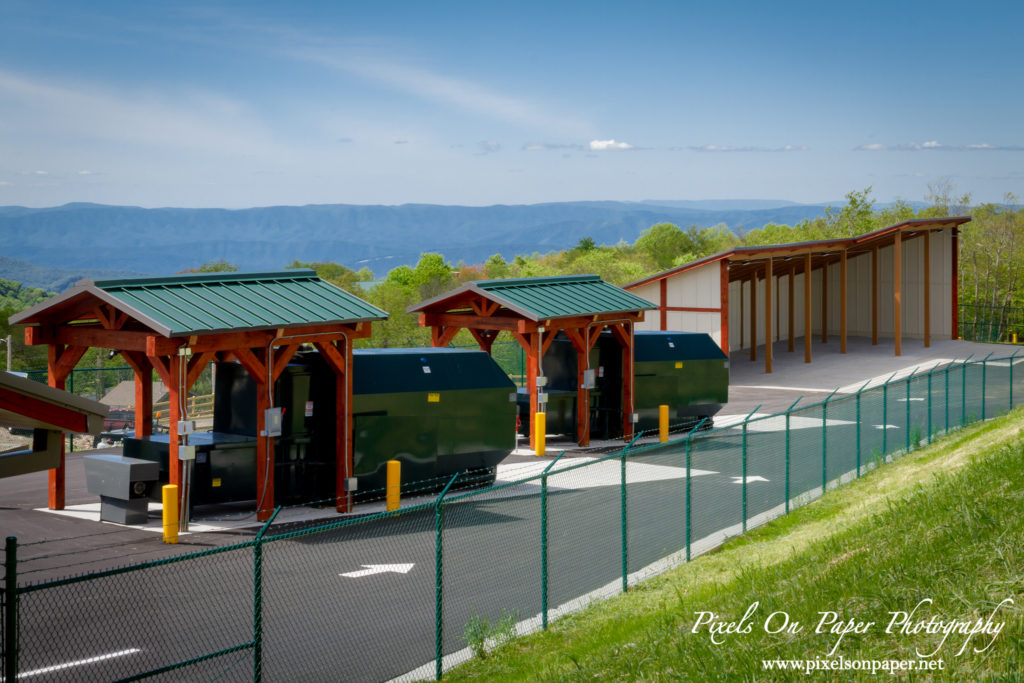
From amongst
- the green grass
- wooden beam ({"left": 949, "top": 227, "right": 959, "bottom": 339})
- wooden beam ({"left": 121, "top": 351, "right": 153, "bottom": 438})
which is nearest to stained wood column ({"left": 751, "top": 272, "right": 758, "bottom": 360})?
wooden beam ({"left": 949, "top": 227, "right": 959, "bottom": 339})

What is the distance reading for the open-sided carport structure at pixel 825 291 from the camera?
140ft

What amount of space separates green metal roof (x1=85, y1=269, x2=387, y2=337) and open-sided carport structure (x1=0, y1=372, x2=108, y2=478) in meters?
7.48

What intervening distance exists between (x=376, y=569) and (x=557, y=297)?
12.5 metres

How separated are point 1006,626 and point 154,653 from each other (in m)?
8.18

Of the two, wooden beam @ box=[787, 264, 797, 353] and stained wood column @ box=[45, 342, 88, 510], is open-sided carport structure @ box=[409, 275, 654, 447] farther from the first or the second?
wooden beam @ box=[787, 264, 797, 353]

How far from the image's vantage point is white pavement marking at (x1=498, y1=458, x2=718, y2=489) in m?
20.6

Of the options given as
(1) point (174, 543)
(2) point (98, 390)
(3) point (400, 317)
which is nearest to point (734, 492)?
(1) point (174, 543)

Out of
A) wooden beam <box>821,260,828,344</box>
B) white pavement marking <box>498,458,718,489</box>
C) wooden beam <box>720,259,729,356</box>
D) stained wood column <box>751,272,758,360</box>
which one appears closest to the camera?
white pavement marking <box>498,458,718,489</box>

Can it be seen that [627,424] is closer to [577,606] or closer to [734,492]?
[734,492]

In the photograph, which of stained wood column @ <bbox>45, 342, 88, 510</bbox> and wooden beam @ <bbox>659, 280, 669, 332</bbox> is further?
wooden beam @ <bbox>659, 280, 669, 332</bbox>

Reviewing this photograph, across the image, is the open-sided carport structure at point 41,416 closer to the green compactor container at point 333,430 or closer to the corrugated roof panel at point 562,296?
the green compactor container at point 333,430

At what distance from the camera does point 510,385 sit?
20.7 m

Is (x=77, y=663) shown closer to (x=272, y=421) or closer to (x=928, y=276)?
(x=272, y=421)

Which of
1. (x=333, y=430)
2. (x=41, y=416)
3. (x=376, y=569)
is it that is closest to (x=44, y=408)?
(x=41, y=416)
